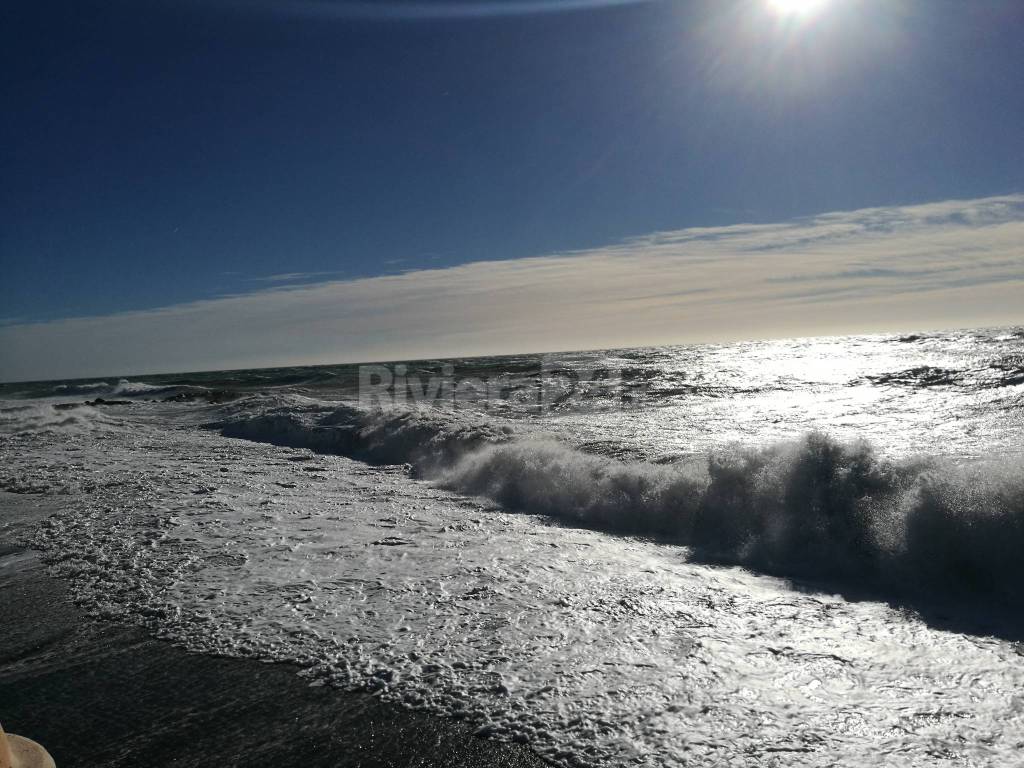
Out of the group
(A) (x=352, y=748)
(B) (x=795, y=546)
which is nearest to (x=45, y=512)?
(A) (x=352, y=748)

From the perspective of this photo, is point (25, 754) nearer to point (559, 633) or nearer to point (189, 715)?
point (189, 715)

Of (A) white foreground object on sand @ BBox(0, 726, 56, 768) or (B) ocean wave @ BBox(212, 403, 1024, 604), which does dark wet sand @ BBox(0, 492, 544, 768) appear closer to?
(A) white foreground object on sand @ BBox(0, 726, 56, 768)

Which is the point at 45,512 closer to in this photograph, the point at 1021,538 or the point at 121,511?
the point at 121,511

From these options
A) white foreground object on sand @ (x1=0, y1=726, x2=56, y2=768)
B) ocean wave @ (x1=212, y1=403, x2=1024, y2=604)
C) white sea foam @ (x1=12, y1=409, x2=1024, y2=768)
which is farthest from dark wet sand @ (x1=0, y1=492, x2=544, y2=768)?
ocean wave @ (x1=212, y1=403, x2=1024, y2=604)

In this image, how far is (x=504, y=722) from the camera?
3.24 m

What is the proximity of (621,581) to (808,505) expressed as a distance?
8.54ft

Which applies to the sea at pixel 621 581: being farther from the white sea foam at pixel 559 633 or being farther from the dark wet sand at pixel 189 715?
the dark wet sand at pixel 189 715

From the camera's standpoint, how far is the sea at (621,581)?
3.24 metres

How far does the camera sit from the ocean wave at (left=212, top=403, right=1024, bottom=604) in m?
5.27

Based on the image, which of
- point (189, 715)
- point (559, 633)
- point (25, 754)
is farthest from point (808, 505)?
point (25, 754)

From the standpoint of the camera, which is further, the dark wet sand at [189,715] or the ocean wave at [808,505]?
the ocean wave at [808,505]

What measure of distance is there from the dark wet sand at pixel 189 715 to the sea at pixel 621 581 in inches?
6.6

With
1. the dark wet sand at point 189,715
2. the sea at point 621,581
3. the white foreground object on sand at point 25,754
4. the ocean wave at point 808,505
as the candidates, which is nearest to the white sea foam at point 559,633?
the sea at point 621,581

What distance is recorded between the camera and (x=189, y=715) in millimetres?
3316
